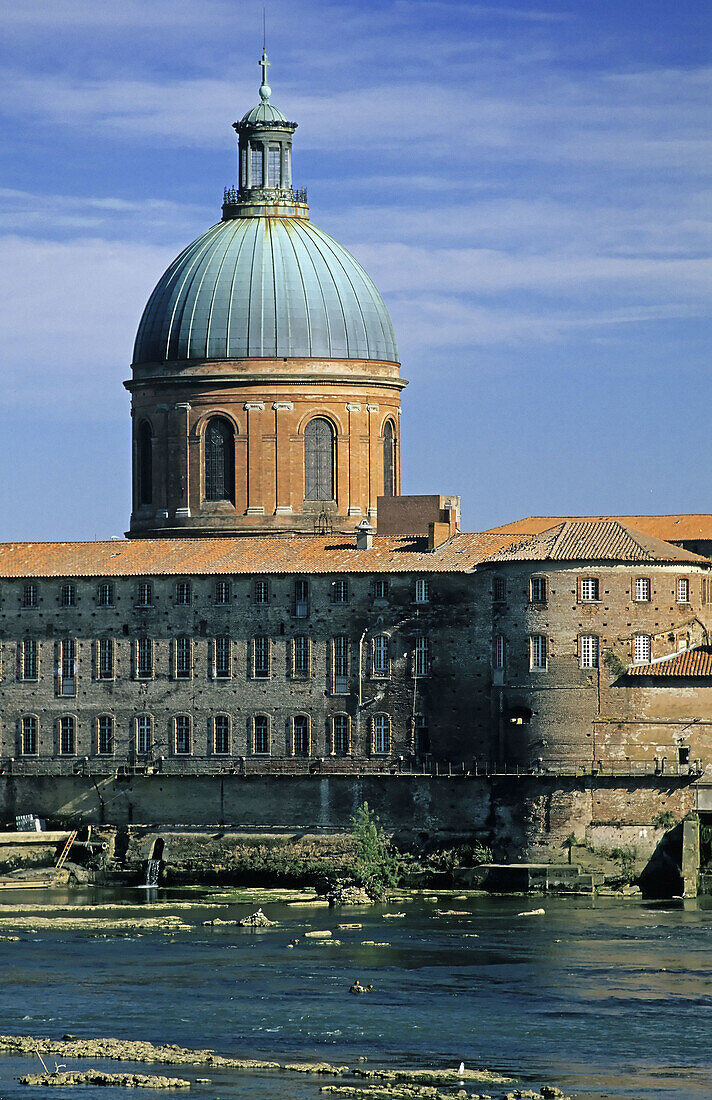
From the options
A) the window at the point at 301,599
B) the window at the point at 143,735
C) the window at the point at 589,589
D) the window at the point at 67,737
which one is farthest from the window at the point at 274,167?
the window at the point at 589,589

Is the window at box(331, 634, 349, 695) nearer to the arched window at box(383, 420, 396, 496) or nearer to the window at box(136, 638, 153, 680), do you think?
the window at box(136, 638, 153, 680)

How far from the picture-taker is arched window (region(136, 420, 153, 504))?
358 feet

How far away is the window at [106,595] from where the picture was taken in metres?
97.5

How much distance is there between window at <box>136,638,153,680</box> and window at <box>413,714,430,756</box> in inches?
402

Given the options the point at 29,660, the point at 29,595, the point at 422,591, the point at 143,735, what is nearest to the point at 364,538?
the point at 422,591

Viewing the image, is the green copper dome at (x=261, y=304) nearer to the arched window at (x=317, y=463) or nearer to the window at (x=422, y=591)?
the arched window at (x=317, y=463)

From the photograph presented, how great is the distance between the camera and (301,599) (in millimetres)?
95125

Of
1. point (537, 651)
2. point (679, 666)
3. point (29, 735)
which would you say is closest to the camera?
point (679, 666)

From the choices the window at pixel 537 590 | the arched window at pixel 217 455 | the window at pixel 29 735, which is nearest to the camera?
the window at pixel 537 590

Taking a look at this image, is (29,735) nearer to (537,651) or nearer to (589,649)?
(537,651)

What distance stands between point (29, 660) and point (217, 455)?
13672 millimetres

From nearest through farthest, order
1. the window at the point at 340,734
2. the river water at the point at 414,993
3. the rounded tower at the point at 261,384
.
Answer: the river water at the point at 414,993
the window at the point at 340,734
the rounded tower at the point at 261,384

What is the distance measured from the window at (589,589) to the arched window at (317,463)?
18847 mm

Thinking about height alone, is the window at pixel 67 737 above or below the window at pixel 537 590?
below
